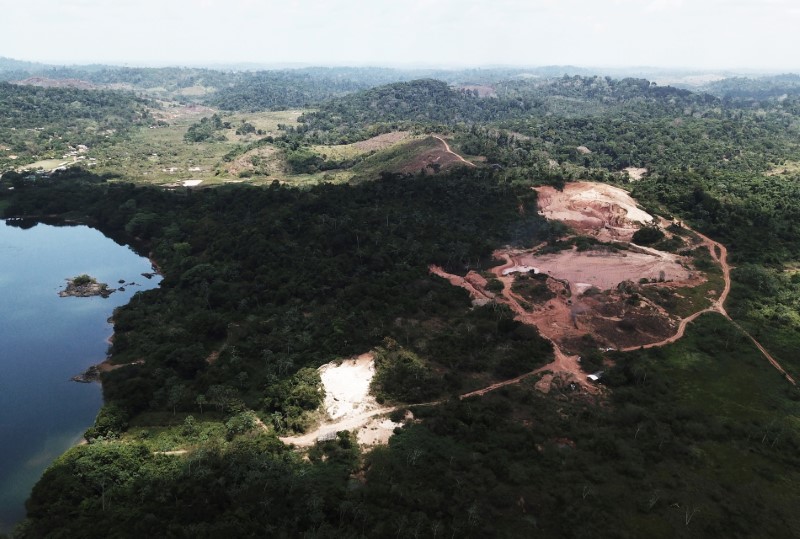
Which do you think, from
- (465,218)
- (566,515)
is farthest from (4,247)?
(566,515)

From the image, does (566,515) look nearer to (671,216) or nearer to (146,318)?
(146,318)

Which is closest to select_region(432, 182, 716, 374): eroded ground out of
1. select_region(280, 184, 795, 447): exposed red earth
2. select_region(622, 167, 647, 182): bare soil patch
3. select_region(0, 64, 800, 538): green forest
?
select_region(280, 184, 795, 447): exposed red earth

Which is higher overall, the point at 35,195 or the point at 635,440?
the point at 35,195

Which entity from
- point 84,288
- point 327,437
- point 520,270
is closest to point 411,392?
point 327,437

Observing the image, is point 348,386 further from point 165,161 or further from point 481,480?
point 165,161

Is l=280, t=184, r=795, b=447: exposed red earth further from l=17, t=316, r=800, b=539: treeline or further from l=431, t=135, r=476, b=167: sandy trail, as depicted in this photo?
l=431, t=135, r=476, b=167: sandy trail

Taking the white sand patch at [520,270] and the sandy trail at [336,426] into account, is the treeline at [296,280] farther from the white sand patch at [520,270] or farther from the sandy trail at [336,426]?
the white sand patch at [520,270]
